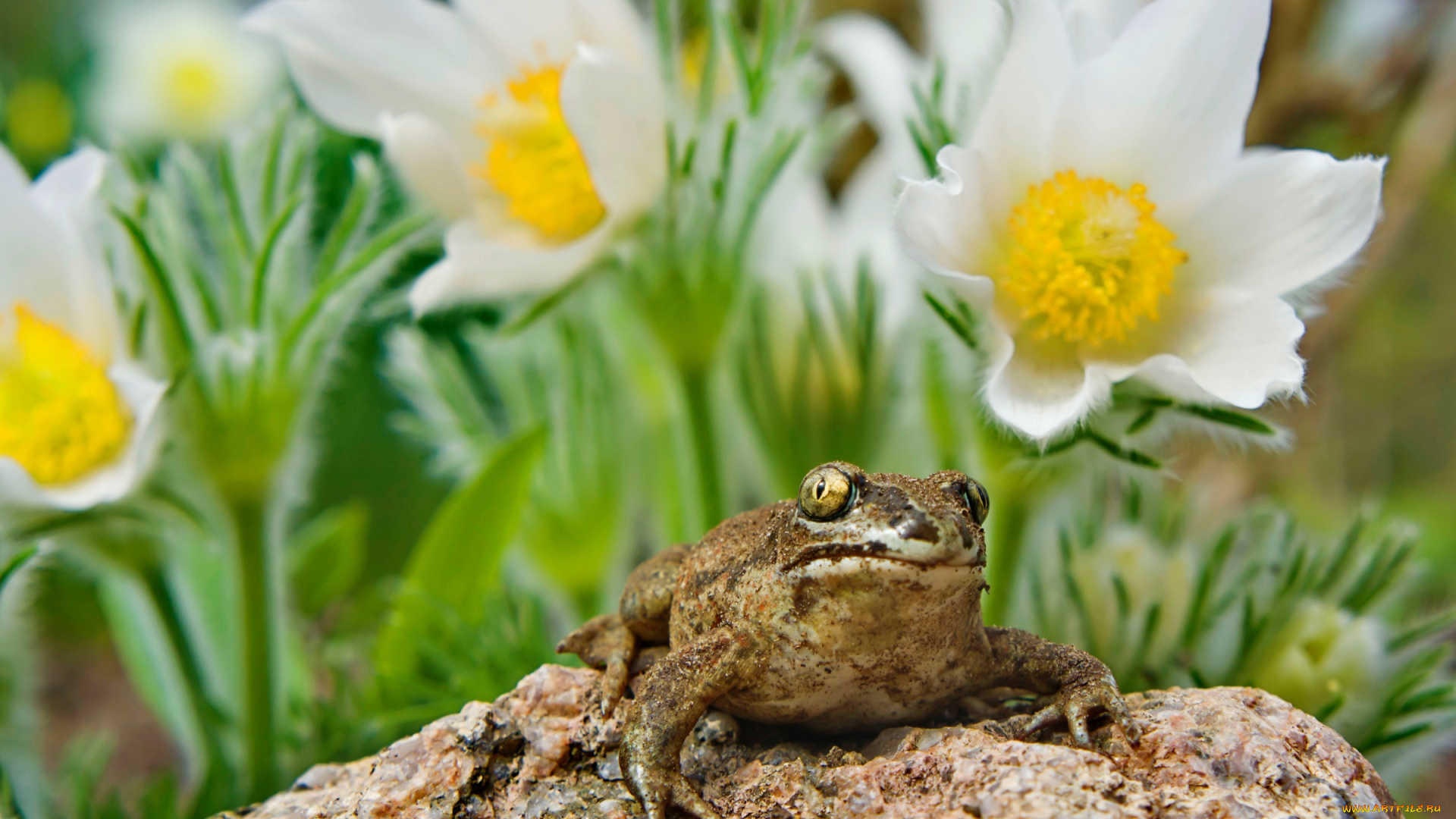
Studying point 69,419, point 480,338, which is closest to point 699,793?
point 69,419

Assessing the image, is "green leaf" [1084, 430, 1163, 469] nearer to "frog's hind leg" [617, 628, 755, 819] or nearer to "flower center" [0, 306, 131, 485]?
"frog's hind leg" [617, 628, 755, 819]

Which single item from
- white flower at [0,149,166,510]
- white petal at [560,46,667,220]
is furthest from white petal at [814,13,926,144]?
white flower at [0,149,166,510]

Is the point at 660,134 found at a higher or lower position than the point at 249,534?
higher

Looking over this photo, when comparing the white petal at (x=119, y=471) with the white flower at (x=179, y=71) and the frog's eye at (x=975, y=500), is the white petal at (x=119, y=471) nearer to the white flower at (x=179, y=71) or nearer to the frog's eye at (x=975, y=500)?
the frog's eye at (x=975, y=500)

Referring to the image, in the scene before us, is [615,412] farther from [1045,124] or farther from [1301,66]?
[1301,66]

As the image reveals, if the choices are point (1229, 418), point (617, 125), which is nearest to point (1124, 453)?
point (1229, 418)

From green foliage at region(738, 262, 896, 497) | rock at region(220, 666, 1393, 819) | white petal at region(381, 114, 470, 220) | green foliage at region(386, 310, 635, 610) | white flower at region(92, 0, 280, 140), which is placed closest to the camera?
rock at region(220, 666, 1393, 819)

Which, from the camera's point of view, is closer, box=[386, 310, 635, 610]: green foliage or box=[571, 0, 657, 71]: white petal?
box=[571, 0, 657, 71]: white petal
